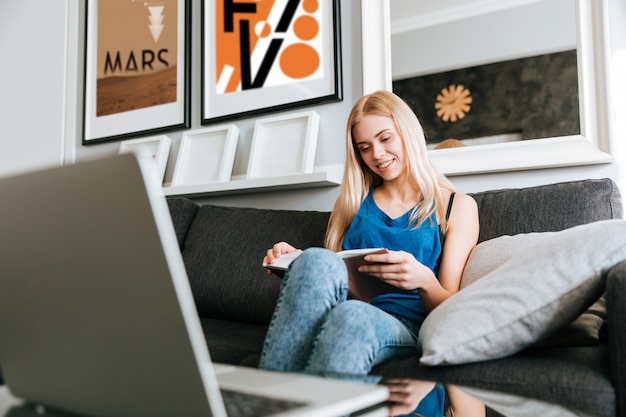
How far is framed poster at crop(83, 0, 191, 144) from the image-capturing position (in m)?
2.62

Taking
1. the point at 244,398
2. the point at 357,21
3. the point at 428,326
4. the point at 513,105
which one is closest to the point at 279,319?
the point at 428,326

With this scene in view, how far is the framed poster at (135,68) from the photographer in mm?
2617

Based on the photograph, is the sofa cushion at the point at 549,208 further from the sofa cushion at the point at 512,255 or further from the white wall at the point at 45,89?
the white wall at the point at 45,89

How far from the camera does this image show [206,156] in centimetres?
247

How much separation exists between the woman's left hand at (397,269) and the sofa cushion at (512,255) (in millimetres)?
172

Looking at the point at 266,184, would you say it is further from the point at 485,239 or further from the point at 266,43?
the point at 485,239

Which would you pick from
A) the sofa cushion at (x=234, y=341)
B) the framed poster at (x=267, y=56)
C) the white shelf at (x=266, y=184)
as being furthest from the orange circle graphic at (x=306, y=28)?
the sofa cushion at (x=234, y=341)

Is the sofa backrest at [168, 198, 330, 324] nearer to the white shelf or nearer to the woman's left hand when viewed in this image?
the white shelf

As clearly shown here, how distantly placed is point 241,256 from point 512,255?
0.94 metres

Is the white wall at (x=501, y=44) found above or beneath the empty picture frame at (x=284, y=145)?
above

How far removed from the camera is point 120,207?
43 centimetres

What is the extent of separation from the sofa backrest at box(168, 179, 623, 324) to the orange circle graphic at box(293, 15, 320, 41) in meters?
0.76

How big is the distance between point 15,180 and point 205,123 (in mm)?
2049

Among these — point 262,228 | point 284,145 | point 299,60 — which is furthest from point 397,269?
point 299,60
